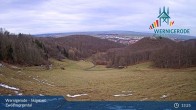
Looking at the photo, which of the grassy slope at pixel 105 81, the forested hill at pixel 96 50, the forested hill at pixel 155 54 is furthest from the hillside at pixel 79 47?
the grassy slope at pixel 105 81

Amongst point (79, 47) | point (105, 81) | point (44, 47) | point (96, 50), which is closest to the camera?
point (105, 81)

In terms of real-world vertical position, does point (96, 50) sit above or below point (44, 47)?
below

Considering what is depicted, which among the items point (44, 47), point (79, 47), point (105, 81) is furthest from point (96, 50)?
point (44, 47)

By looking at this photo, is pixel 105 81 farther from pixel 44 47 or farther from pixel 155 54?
pixel 44 47

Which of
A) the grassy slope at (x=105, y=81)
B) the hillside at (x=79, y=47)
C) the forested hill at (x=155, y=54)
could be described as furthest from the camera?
the hillside at (x=79, y=47)

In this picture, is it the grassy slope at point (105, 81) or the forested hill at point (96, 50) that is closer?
the grassy slope at point (105, 81)

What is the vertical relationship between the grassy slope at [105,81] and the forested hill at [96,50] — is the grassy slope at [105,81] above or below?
below

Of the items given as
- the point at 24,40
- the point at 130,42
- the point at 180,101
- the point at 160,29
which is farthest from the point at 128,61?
the point at 24,40

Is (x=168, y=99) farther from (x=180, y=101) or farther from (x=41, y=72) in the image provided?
(x=41, y=72)

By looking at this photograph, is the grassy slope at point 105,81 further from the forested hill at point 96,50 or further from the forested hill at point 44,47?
the forested hill at point 44,47
